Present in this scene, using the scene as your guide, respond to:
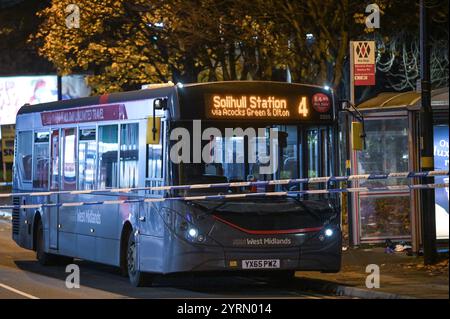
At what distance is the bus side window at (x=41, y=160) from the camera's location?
1975 cm

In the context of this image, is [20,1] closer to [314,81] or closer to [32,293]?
[314,81]

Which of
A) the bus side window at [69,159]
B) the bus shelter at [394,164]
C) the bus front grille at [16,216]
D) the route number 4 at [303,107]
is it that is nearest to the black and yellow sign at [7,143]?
the bus front grille at [16,216]

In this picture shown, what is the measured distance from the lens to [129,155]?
52.9 feet

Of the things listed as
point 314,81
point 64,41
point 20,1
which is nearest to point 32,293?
point 314,81

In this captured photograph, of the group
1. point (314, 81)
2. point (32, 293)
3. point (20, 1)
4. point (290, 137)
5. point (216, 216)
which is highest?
point (20, 1)

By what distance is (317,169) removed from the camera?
606 inches

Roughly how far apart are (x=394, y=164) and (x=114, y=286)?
20.4ft

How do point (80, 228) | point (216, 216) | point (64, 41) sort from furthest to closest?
point (64, 41) < point (80, 228) < point (216, 216)

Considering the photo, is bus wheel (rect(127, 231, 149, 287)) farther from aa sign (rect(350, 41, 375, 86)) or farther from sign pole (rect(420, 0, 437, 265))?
aa sign (rect(350, 41, 375, 86))

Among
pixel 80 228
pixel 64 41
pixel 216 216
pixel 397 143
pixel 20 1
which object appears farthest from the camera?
pixel 20 1

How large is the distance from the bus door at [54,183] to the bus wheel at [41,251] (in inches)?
22.3

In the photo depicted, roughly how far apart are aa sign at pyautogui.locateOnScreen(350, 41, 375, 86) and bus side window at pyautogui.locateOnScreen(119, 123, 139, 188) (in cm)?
498

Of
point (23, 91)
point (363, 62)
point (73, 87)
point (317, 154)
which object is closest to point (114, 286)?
point (317, 154)

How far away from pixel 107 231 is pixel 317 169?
3687mm
